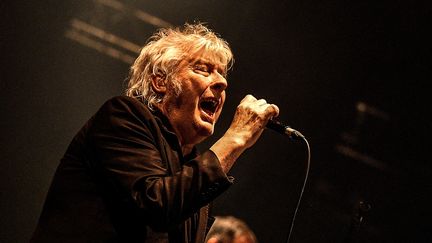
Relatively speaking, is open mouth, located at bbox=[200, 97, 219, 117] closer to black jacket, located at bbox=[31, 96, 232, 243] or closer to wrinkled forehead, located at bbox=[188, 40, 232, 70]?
wrinkled forehead, located at bbox=[188, 40, 232, 70]

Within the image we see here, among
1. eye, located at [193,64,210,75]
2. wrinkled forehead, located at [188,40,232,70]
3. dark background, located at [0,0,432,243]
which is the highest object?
wrinkled forehead, located at [188,40,232,70]

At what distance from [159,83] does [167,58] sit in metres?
0.09

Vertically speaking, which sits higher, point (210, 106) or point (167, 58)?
point (167, 58)

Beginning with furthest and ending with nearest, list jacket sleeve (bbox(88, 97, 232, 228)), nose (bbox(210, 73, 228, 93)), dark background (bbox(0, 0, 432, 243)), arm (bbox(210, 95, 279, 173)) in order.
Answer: dark background (bbox(0, 0, 432, 243)) < nose (bbox(210, 73, 228, 93)) < arm (bbox(210, 95, 279, 173)) < jacket sleeve (bbox(88, 97, 232, 228))

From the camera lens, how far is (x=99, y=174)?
1.49 metres

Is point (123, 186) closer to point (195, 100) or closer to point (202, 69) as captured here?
point (195, 100)

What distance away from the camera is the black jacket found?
1412 millimetres

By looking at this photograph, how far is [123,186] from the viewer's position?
142cm

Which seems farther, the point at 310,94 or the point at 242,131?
the point at 310,94

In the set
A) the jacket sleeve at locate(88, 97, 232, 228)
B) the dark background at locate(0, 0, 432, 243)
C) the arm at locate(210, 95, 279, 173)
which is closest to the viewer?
the jacket sleeve at locate(88, 97, 232, 228)

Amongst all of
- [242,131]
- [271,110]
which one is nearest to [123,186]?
[242,131]

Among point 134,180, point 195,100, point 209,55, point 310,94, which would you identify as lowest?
point 310,94

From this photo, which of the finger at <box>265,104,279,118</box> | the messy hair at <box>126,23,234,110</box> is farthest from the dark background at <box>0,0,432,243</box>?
the finger at <box>265,104,279,118</box>

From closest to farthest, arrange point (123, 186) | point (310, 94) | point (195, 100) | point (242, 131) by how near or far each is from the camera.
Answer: point (123, 186) < point (242, 131) < point (195, 100) < point (310, 94)
